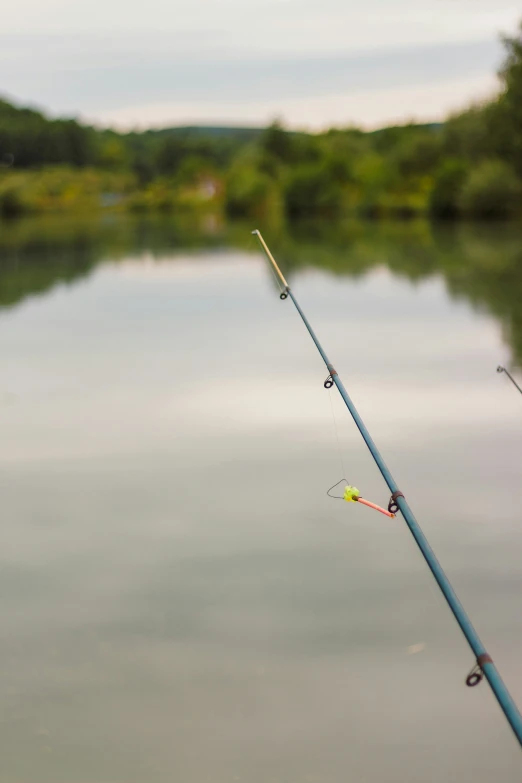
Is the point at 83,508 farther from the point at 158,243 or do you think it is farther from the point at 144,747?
the point at 158,243

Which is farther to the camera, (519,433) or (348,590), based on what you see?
(519,433)

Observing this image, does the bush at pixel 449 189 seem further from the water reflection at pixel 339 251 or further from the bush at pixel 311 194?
the bush at pixel 311 194

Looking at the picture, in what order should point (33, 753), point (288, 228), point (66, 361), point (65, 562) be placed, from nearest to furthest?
1. point (33, 753)
2. point (65, 562)
3. point (66, 361)
4. point (288, 228)

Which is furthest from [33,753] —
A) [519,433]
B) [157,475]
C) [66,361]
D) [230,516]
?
[66,361]

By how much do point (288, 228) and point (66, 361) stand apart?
3472cm

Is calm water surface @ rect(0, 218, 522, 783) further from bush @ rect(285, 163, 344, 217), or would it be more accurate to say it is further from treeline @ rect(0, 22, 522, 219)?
bush @ rect(285, 163, 344, 217)

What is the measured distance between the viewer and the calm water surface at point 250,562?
4.43m

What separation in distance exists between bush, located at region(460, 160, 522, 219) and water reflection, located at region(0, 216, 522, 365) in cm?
250

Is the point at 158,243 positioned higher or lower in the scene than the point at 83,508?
higher

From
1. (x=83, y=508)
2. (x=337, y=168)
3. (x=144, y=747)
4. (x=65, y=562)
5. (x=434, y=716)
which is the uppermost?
(x=337, y=168)

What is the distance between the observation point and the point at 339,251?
33062 mm

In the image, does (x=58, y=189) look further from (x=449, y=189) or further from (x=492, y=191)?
(x=492, y=191)

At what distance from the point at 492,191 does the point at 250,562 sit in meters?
41.7

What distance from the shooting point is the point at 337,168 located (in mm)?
71812
